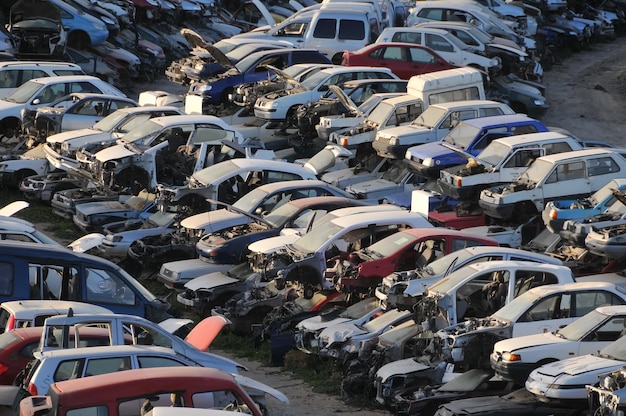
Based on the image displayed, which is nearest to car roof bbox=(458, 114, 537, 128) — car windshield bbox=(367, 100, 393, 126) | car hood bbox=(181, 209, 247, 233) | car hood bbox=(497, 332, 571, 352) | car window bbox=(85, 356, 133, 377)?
car windshield bbox=(367, 100, 393, 126)

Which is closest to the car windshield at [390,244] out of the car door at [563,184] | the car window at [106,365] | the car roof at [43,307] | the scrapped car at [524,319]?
the scrapped car at [524,319]

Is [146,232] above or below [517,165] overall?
below

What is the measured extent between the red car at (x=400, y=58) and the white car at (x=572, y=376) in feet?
59.1

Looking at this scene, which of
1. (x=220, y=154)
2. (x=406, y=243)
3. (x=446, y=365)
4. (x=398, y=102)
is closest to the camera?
(x=446, y=365)

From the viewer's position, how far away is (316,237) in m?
19.7

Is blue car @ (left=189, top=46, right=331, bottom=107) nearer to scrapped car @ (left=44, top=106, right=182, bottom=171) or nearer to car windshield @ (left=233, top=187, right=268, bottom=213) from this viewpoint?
scrapped car @ (left=44, top=106, right=182, bottom=171)

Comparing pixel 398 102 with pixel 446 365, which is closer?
pixel 446 365

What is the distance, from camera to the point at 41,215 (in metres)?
25.8

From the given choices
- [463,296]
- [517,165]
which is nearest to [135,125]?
[517,165]

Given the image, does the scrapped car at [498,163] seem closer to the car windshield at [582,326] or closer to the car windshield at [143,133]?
the car windshield at [143,133]

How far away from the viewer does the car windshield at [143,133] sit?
25.6 m

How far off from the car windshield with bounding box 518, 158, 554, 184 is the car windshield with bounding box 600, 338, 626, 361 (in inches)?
304

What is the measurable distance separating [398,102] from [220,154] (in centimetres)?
379

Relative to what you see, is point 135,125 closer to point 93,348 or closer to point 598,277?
point 598,277
